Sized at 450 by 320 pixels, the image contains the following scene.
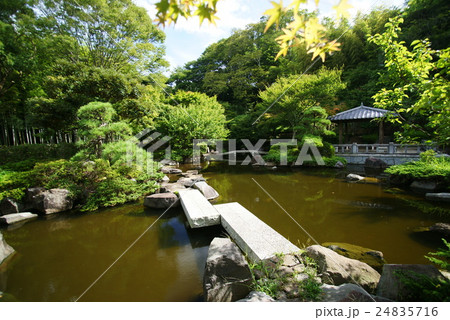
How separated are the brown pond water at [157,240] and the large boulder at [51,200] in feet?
1.10

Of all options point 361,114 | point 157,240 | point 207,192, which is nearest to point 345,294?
point 157,240

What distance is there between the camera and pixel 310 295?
190 centimetres

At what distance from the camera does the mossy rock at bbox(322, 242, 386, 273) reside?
9.32 feet

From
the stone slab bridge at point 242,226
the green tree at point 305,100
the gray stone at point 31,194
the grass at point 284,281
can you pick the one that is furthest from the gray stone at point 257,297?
the green tree at point 305,100

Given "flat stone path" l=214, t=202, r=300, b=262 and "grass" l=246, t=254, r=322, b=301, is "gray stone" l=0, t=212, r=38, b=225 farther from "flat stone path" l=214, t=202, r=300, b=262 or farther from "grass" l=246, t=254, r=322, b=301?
"grass" l=246, t=254, r=322, b=301

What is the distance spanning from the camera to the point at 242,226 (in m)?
3.53

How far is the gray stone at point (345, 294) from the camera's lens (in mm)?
1673

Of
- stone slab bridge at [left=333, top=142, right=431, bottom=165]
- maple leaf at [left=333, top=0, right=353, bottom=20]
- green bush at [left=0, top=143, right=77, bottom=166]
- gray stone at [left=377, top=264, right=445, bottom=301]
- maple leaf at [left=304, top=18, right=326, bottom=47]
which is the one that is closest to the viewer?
maple leaf at [left=333, top=0, right=353, bottom=20]

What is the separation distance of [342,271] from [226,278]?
135 cm

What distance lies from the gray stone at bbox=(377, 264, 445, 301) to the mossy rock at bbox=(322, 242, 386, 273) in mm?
928

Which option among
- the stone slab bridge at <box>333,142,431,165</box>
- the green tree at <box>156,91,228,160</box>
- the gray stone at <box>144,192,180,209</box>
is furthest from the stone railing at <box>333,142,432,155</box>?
the gray stone at <box>144,192,180,209</box>

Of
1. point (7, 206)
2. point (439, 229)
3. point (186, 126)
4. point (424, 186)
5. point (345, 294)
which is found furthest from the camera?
point (186, 126)

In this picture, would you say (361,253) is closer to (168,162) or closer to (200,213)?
(200,213)

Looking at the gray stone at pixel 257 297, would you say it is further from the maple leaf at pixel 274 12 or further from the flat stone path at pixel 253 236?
the maple leaf at pixel 274 12
